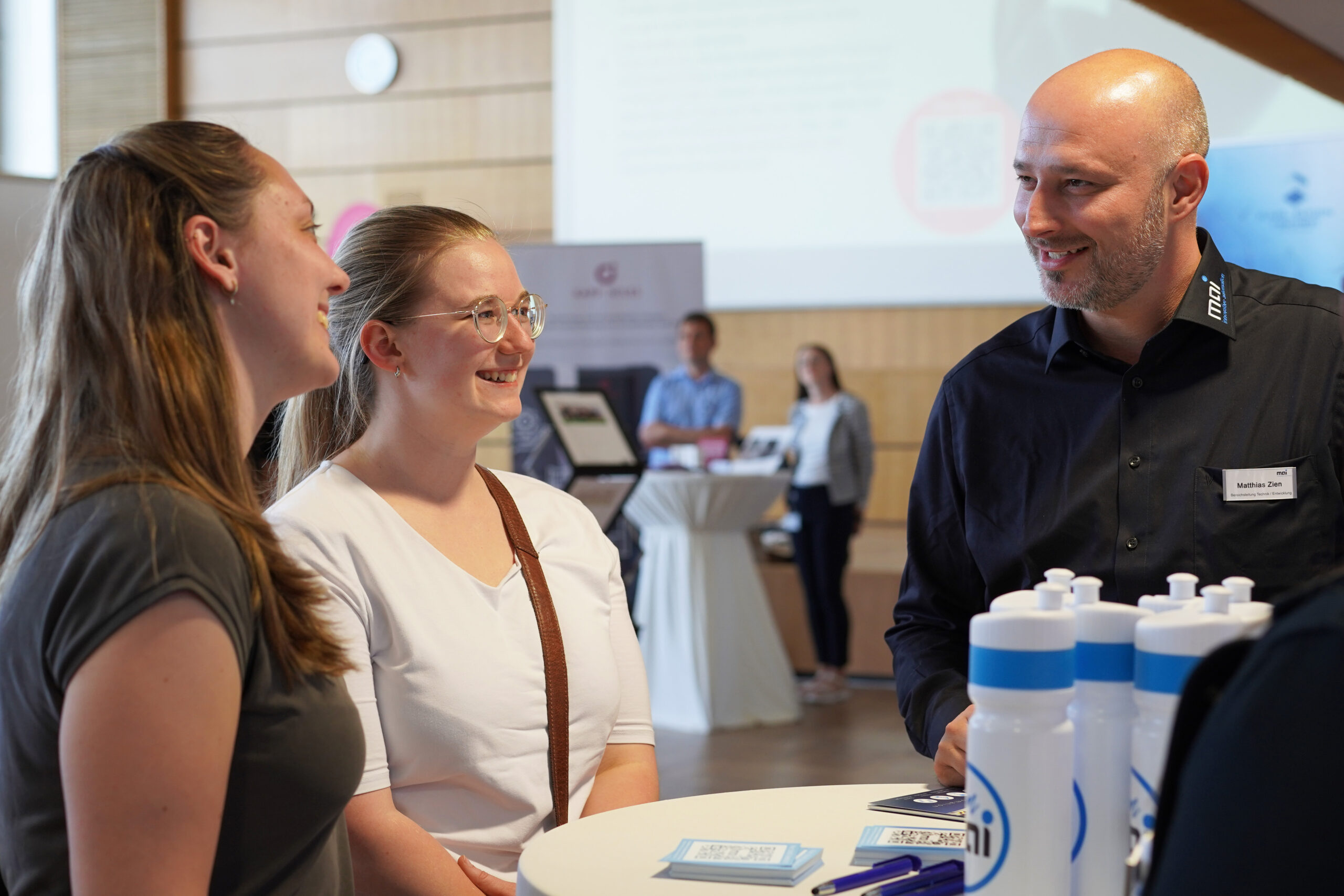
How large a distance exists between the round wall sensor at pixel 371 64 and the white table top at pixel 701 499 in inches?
193

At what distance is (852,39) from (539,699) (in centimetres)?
661

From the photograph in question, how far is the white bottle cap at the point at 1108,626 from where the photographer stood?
91 centimetres

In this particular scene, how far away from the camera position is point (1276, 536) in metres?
1.64

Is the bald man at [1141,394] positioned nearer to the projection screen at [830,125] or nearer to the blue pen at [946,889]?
the blue pen at [946,889]

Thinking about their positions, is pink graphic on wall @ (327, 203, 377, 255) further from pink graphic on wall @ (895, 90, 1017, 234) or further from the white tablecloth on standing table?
the white tablecloth on standing table

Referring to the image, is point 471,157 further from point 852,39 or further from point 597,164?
point 852,39

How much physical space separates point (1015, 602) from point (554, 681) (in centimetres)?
82

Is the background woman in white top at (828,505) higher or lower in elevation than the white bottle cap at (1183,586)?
lower

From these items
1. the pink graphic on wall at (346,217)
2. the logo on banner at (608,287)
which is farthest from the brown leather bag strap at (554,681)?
the pink graphic on wall at (346,217)

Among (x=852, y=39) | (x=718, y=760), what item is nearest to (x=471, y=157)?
(x=852, y=39)

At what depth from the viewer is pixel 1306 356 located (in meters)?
1.68

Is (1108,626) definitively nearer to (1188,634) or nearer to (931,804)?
(1188,634)

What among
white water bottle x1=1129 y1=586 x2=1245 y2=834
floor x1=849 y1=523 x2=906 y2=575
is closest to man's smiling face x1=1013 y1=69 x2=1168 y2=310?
white water bottle x1=1129 y1=586 x2=1245 y2=834

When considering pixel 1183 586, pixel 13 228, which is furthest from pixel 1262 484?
pixel 13 228
